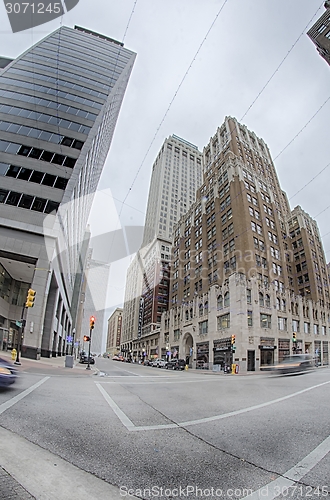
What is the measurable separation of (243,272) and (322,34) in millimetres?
45148

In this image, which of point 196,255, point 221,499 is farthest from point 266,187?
point 221,499

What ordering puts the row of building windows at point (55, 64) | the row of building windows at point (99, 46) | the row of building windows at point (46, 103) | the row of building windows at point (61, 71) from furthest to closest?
the row of building windows at point (99, 46)
the row of building windows at point (55, 64)
the row of building windows at point (61, 71)
the row of building windows at point (46, 103)

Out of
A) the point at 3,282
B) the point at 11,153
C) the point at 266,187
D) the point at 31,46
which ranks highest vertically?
the point at 31,46

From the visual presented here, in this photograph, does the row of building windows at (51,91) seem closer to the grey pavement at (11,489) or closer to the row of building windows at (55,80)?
the row of building windows at (55,80)

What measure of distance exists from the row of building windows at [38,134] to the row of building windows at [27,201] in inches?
376

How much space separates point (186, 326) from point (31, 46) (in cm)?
5890

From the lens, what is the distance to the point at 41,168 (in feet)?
101

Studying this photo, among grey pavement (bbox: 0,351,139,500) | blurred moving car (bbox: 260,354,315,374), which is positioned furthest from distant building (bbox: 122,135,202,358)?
grey pavement (bbox: 0,351,139,500)

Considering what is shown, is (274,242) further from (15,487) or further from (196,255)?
(15,487)

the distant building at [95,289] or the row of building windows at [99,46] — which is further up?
the row of building windows at [99,46]

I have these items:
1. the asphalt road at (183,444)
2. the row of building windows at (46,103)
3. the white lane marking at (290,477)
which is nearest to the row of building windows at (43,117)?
the row of building windows at (46,103)

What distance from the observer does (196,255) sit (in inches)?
2094

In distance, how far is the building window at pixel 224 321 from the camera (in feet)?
124

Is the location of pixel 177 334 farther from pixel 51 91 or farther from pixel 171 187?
pixel 171 187
